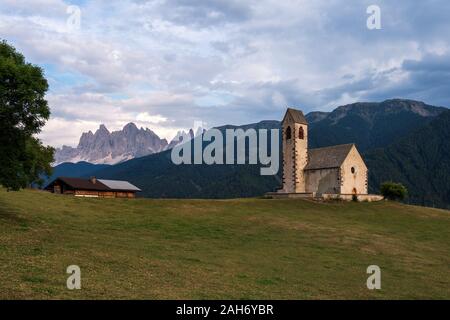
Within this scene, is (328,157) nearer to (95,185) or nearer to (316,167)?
(316,167)

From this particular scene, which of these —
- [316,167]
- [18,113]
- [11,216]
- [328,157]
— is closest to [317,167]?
[316,167]

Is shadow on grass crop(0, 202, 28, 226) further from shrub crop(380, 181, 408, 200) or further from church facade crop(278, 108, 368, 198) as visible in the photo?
shrub crop(380, 181, 408, 200)

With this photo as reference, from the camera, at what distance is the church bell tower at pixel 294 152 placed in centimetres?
9212

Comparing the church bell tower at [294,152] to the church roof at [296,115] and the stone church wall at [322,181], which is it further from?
the stone church wall at [322,181]

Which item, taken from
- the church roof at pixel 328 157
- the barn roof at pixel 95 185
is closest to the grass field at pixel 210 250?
the church roof at pixel 328 157

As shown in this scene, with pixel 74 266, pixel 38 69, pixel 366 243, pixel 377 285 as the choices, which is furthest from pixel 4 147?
pixel 366 243

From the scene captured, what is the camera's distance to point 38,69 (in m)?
36.8

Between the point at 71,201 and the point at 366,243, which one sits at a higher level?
the point at 71,201

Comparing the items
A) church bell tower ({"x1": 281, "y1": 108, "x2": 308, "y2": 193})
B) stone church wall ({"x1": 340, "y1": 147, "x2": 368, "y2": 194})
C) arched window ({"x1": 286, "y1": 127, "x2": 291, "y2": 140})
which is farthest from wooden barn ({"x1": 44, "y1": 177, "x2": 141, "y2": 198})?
stone church wall ({"x1": 340, "y1": 147, "x2": 368, "y2": 194})

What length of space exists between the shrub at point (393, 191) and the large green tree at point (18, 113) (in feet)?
238
